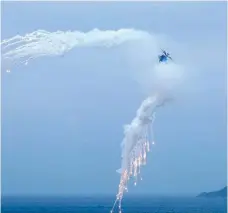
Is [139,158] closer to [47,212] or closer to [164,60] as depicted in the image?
[164,60]

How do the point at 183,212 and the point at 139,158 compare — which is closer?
the point at 139,158

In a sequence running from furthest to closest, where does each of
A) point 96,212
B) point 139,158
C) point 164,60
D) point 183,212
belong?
point 96,212
point 183,212
point 164,60
point 139,158

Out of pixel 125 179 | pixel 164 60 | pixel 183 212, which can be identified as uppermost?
pixel 183 212

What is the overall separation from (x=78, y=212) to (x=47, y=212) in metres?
9.44

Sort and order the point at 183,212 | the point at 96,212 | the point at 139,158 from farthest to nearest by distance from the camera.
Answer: the point at 96,212
the point at 183,212
the point at 139,158

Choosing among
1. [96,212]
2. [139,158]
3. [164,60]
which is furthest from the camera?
[96,212]

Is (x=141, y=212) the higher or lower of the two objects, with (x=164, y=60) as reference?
higher

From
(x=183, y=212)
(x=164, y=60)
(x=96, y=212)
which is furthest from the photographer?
(x=96, y=212)

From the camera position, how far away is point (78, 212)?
170 metres

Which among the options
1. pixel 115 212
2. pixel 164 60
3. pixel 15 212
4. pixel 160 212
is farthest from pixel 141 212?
pixel 164 60

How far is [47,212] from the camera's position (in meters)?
167

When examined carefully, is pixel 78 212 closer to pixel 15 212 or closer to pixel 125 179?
pixel 15 212

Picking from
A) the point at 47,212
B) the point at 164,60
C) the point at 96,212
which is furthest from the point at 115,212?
the point at 164,60

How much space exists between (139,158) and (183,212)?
400 ft
